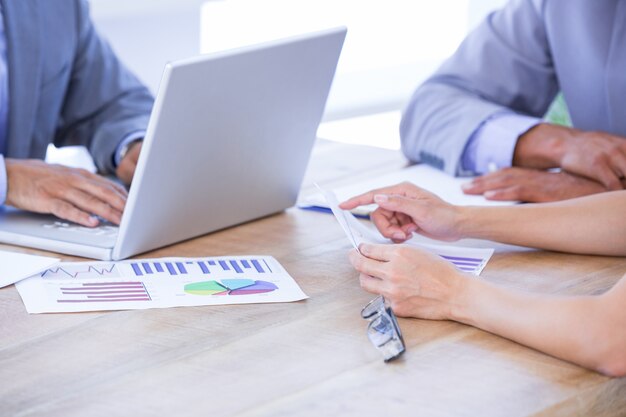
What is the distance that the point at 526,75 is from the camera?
2348 millimetres

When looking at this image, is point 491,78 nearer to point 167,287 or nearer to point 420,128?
point 420,128

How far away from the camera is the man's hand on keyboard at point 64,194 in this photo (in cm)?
171

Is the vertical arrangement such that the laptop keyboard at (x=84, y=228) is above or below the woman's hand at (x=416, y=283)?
below

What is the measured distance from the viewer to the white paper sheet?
1477mm

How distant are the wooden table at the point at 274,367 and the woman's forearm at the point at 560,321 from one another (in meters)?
0.02

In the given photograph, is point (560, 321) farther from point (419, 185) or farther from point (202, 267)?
point (419, 185)

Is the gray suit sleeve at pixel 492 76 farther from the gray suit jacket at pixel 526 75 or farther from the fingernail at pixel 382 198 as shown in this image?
the fingernail at pixel 382 198

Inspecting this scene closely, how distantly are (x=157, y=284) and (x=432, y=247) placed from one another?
45cm

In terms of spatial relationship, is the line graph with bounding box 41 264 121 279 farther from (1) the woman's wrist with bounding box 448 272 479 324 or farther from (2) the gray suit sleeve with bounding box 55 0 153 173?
(2) the gray suit sleeve with bounding box 55 0 153 173

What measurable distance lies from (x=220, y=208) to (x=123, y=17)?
191 cm

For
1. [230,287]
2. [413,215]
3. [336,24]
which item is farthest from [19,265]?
[336,24]

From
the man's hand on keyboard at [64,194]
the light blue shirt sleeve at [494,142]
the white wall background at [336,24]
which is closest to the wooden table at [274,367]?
the man's hand on keyboard at [64,194]

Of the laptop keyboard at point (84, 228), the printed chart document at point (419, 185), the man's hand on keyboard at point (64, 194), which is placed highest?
the man's hand on keyboard at point (64, 194)

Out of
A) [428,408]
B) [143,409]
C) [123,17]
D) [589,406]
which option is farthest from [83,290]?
[123,17]
